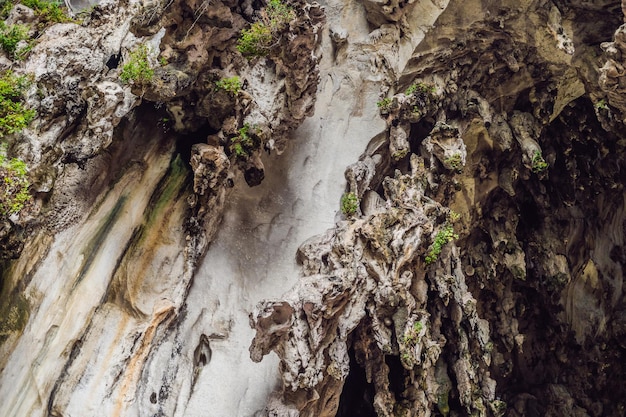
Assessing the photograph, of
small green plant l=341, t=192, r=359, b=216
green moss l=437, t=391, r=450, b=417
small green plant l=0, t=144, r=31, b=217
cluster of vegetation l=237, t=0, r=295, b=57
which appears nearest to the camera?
small green plant l=0, t=144, r=31, b=217

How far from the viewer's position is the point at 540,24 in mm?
9430

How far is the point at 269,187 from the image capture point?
343 inches

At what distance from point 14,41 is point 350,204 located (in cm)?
509

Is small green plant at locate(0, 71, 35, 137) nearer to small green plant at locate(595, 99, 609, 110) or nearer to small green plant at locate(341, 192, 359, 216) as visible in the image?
small green plant at locate(341, 192, 359, 216)

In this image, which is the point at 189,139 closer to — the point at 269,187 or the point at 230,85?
the point at 230,85

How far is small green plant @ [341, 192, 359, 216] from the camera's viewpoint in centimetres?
842

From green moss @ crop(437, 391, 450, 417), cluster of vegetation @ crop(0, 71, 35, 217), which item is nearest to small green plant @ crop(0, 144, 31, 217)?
cluster of vegetation @ crop(0, 71, 35, 217)

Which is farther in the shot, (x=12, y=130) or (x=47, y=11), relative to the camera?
(x=47, y=11)

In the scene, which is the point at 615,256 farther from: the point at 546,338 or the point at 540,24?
the point at 540,24

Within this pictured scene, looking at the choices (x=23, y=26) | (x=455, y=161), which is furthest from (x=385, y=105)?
(x=23, y=26)

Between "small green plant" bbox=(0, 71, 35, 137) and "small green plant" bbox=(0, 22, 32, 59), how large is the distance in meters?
0.49

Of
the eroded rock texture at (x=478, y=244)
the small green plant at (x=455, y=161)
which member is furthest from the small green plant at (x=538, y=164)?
the small green plant at (x=455, y=161)

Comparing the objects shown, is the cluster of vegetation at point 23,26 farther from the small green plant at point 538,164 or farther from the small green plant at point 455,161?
the small green plant at point 538,164

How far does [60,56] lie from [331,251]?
4.39 metres
